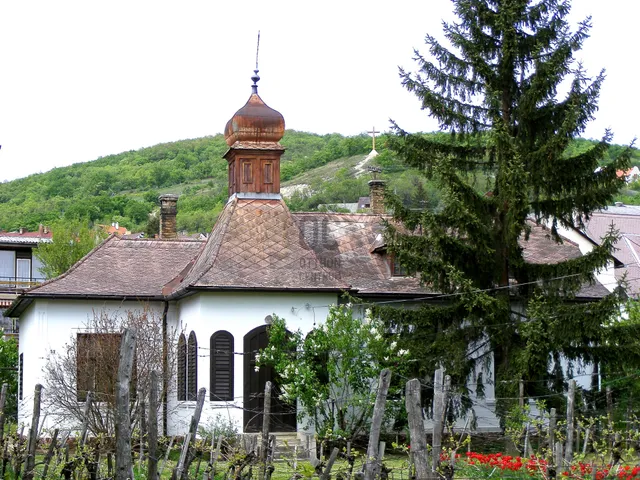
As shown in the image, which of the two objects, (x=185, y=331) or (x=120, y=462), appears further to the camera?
(x=185, y=331)

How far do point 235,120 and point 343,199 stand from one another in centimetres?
6642

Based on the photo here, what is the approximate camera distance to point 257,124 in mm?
29406

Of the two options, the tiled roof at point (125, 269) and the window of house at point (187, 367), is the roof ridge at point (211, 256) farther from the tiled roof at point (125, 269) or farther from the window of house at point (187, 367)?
the window of house at point (187, 367)

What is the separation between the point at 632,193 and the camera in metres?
95.4

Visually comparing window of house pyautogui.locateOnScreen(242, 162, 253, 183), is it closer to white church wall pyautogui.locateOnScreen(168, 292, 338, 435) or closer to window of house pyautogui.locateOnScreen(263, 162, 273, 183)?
window of house pyautogui.locateOnScreen(263, 162, 273, 183)

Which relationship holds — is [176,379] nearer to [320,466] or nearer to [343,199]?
[320,466]

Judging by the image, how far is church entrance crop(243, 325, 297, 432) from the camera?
26.5 m

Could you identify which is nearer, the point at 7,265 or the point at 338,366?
the point at 338,366

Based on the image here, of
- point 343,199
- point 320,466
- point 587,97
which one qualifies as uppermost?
point 343,199

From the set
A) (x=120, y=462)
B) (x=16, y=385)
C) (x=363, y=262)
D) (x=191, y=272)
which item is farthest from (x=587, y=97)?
(x=16, y=385)

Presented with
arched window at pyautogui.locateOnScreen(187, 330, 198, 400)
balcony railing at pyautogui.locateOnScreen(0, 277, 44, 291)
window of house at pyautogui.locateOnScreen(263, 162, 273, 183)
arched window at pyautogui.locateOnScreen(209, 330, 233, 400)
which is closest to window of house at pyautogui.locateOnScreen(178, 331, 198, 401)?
arched window at pyautogui.locateOnScreen(187, 330, 198, 400)

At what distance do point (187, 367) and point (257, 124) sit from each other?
657 centimetres

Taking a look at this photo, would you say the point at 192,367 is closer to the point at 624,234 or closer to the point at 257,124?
the point at 257,124

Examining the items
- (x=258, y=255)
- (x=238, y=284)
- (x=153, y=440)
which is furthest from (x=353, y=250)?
(x=153, y=440)
